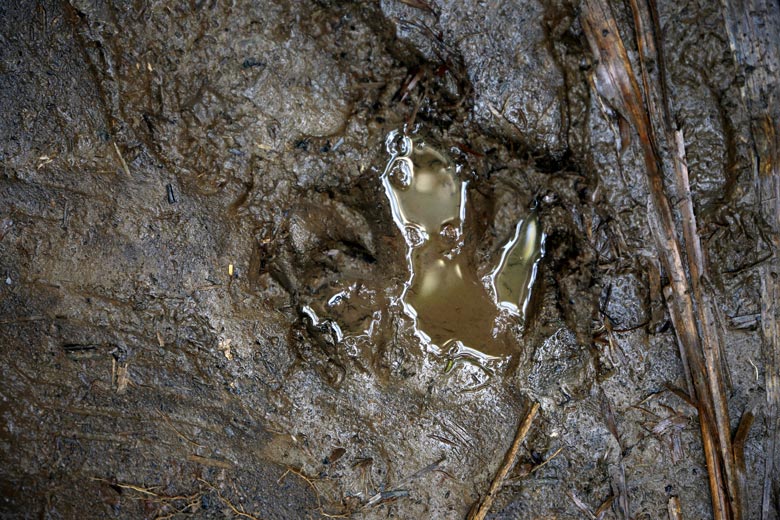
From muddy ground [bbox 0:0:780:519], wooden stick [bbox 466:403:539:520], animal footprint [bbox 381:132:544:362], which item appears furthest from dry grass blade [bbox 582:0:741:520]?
wooden stick [bbox 466:403:539:520]

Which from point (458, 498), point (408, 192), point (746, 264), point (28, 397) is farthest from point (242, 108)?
point (746, 264)

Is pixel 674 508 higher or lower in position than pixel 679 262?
lower

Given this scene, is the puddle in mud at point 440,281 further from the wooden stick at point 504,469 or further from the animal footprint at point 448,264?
the wooden stick at point 504,469

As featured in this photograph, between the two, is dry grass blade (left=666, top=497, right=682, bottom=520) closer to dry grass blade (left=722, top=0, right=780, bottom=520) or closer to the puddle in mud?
dry grass blade (left=722, top=0, right=780, bottom=520)

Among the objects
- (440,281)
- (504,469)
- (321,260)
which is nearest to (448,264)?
(440,281)

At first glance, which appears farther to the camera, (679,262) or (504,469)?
(504,469)

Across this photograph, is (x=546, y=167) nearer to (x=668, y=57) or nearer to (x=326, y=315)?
(x=668, y=57)

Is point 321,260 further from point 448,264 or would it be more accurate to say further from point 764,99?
point 764,99
